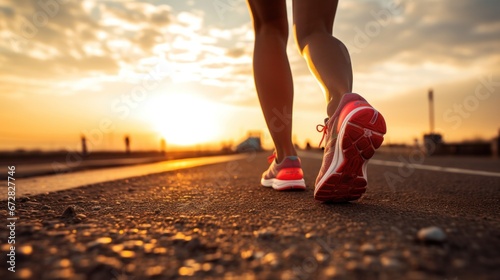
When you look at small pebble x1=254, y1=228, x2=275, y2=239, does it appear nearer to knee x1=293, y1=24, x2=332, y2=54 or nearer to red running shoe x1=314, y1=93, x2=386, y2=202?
red running shoe x1=314, y1=93, x2=386, y2=202

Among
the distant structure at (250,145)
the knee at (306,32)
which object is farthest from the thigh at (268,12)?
the distant structure at (250,145)

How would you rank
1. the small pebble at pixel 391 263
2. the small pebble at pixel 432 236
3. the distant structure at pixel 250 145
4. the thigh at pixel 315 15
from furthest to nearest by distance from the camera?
the distant structure at pixel 250 145 → the thigh at pixel 315 15 → the small pebble at pixel 432 236 → the small pebble at pixel 391 263

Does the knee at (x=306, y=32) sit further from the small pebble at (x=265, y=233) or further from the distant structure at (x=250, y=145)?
the distant structure at (x=250, y=145)

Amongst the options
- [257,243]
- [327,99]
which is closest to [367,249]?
[257,243]

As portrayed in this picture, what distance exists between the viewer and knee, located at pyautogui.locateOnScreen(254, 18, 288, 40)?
2049mm

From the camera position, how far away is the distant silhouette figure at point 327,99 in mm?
1344

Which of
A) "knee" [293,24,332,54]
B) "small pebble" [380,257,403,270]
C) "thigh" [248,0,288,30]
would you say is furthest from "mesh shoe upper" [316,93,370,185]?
"thigh" [248,0,288,30]

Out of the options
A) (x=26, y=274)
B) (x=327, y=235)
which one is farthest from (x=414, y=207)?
(x=26, y=274)

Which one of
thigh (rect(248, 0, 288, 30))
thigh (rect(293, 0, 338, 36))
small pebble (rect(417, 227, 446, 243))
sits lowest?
small pebble (rect(417, 227, 446, 243))

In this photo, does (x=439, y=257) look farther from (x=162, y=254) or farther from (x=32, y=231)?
(x=32, y=231)

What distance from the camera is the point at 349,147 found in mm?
1335

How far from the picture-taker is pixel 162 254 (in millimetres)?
781

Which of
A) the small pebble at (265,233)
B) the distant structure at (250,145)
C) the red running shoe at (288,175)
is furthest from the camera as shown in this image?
the distant structure at (250,145)

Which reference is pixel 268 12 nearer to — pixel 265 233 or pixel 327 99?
pixel 327 99
